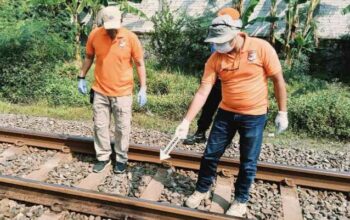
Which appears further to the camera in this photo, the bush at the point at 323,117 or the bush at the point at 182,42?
the bush at the point at 182,42

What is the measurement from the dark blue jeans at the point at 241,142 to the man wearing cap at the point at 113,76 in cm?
134

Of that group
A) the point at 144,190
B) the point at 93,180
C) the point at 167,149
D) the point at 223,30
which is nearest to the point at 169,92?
the point at 93,180

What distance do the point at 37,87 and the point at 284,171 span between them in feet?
21.6

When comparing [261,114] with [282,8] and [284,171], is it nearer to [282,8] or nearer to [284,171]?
[284,171]

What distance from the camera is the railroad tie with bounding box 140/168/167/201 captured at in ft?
16.4

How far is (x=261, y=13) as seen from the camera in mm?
13375

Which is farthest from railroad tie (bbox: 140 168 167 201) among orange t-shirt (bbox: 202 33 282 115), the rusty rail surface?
orange t-shirt (bbox: 202 33 282 115)

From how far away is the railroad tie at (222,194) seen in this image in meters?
4.84

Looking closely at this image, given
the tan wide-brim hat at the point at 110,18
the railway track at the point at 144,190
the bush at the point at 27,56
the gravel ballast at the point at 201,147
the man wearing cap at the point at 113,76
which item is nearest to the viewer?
the railway track at the point at 144,190

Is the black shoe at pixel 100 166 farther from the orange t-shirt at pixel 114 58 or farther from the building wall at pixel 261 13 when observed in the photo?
the building wall at pixel 261 13

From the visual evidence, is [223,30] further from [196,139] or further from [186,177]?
[196,139]

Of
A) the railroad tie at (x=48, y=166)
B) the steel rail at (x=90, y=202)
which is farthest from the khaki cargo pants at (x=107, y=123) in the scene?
the steel rail at (x=90, y=202)

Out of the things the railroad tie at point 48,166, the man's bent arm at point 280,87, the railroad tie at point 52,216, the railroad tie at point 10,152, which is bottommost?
the railroad tie at point 10,152

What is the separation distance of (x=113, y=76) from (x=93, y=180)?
1.35m
